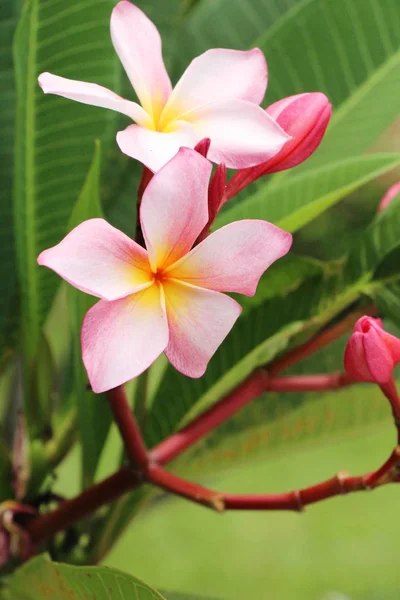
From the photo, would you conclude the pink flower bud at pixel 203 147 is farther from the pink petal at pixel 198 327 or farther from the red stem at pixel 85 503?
the red stem at pixel 85 503

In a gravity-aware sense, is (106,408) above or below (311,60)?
below

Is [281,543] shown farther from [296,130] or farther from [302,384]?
[296,130]

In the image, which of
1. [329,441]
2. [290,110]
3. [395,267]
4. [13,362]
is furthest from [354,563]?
[290,110]

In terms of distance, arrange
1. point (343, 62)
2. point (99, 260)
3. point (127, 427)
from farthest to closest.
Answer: point (343, 62), point (127, 427), point (99, 260)

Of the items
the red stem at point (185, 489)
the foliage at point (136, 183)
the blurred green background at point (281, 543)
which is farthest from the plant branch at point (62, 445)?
the blurred green background at point (281, 543)

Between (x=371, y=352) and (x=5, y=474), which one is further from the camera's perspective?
Answer: (x=5, y=474)

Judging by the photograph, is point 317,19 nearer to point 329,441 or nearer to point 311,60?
point 311,60

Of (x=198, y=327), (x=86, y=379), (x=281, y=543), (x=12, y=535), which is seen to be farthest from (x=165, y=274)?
(x=281, y=543)
